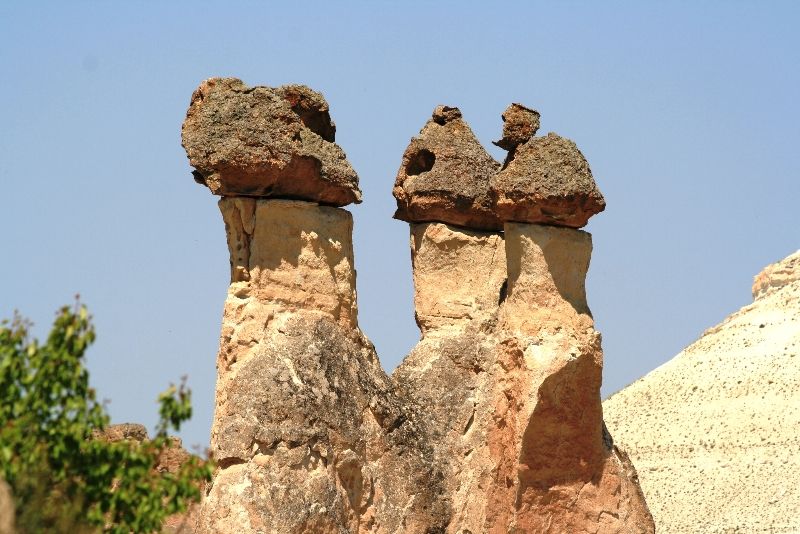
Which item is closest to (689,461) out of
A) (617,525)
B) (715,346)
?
(715,346)

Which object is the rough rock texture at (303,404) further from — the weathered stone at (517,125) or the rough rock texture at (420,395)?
the weathered stone at (517,125)

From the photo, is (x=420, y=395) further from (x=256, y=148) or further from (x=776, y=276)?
(x=776, y=276)

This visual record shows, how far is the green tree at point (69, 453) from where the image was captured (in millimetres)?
9445

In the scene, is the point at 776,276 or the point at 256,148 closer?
the point at 256,148

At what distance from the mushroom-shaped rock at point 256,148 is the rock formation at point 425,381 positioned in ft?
0.24

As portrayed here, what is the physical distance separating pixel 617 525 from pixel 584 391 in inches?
73.0

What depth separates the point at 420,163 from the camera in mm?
18047

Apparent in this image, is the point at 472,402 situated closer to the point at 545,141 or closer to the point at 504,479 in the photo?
the point at 504,479

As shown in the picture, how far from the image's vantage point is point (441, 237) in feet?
58.1

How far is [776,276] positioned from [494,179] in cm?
5216

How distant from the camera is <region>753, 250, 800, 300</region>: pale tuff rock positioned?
64938 millimetres

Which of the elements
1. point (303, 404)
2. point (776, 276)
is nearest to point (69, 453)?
point (303, 404)

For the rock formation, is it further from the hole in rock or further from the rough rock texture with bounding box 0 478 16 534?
the rough rock texture with bounding box 0 478 16 534

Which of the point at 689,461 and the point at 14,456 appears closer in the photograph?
the point at 14,456
